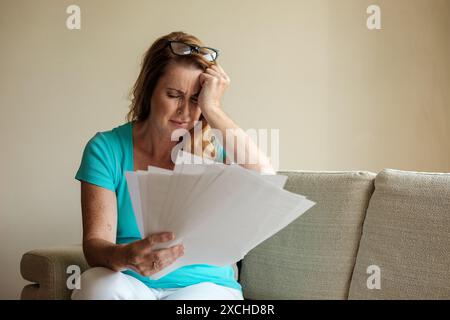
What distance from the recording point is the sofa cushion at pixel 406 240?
5.06ft

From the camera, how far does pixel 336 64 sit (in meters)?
3.12

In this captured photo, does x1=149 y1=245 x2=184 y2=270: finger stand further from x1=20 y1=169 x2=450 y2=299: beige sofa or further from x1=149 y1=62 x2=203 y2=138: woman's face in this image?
x1=20 y1=169 x2=450 y2=299: beige sofa

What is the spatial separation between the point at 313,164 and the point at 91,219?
71.7 inches

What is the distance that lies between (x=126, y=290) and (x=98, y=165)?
374 millimetres

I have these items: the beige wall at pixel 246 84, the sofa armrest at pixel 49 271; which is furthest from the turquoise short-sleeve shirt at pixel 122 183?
the beige wall at pixel 246 84

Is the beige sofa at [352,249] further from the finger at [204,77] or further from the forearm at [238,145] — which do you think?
the finger at [204,77]

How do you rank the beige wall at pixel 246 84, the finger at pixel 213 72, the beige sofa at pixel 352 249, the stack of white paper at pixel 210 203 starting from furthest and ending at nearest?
the beige wall at pixel 246 84, the finger at pixel 213 72, the beige sofa at pixel 352 249, the stack of white paper at pixel 210 203

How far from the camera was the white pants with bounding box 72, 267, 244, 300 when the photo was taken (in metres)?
1.32

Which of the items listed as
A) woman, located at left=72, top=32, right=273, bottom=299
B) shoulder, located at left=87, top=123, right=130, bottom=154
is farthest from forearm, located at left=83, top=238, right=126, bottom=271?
shoulder, located at left=87, top=123, right=130, bottom=154

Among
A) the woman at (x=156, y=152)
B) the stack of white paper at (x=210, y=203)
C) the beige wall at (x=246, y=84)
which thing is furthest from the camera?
the beige wall at (x=246, y=84)
